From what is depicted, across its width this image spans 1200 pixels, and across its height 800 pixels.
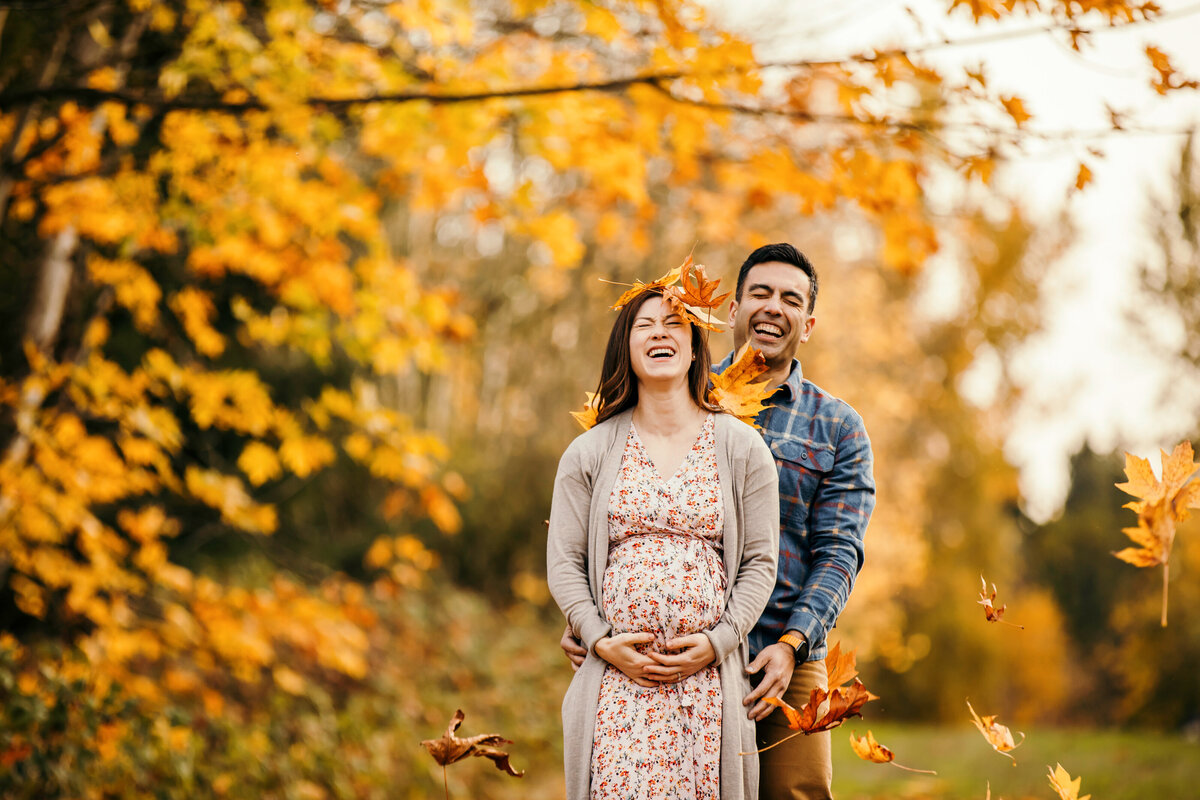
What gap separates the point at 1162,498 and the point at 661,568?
109 cm

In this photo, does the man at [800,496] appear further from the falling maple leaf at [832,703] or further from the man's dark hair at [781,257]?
the falling maple leaf at [832,703]

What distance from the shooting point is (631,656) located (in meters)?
1.93

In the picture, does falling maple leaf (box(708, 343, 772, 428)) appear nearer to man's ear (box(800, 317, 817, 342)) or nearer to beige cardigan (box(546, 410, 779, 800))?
beige cardigan (box(546, 410, 779, 800))

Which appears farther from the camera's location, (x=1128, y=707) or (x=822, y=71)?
(x=1128, y=707)

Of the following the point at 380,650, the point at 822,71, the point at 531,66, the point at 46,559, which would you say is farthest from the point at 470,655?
the point at 822,71

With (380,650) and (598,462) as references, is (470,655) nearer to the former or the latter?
(380,650)

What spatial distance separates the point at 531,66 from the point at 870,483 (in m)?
4.19

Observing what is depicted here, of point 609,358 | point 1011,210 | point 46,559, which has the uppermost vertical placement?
point 1011,210

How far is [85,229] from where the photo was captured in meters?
4.61

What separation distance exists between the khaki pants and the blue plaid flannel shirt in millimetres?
177

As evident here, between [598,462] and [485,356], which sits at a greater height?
[485,356]

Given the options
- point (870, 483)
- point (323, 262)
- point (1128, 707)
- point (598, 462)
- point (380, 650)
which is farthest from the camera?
point (1128, 707)

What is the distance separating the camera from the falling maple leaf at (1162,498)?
2.03 meters

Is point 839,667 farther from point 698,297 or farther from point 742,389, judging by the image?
point 698,297
